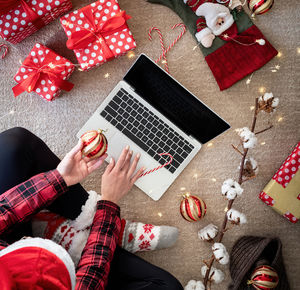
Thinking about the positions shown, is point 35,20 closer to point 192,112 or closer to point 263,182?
point 192,112

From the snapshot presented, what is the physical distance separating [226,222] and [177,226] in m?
0.18

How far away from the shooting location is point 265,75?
113 cm

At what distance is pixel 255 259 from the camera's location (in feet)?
3.11

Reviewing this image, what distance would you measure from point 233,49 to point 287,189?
1.71 ft

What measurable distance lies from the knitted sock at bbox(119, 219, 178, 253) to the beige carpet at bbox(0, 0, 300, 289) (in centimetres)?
5

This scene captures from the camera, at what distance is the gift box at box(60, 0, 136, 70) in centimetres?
105

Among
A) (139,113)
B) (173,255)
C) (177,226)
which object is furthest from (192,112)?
(173,255)

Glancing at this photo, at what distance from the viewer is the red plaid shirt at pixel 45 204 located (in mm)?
832

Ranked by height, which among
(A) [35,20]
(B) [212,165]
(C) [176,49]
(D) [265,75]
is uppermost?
(A) [35,20]

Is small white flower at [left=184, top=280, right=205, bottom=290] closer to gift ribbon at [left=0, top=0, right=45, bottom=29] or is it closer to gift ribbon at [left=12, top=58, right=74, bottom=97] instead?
gift ribbon at [left=12, top=58, right=74, bottom=97]

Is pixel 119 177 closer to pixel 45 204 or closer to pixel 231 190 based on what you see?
pixel 45 204

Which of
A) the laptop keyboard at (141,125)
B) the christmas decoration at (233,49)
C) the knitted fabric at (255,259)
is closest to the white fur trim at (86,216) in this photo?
the laptop keyboard at (141,125)

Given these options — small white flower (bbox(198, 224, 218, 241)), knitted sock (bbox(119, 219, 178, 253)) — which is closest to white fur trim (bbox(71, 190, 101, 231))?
knitted sock (bbox(119, 219, 178, 253))

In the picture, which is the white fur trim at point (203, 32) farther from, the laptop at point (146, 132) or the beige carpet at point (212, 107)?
the laptop at point (146, 132)
